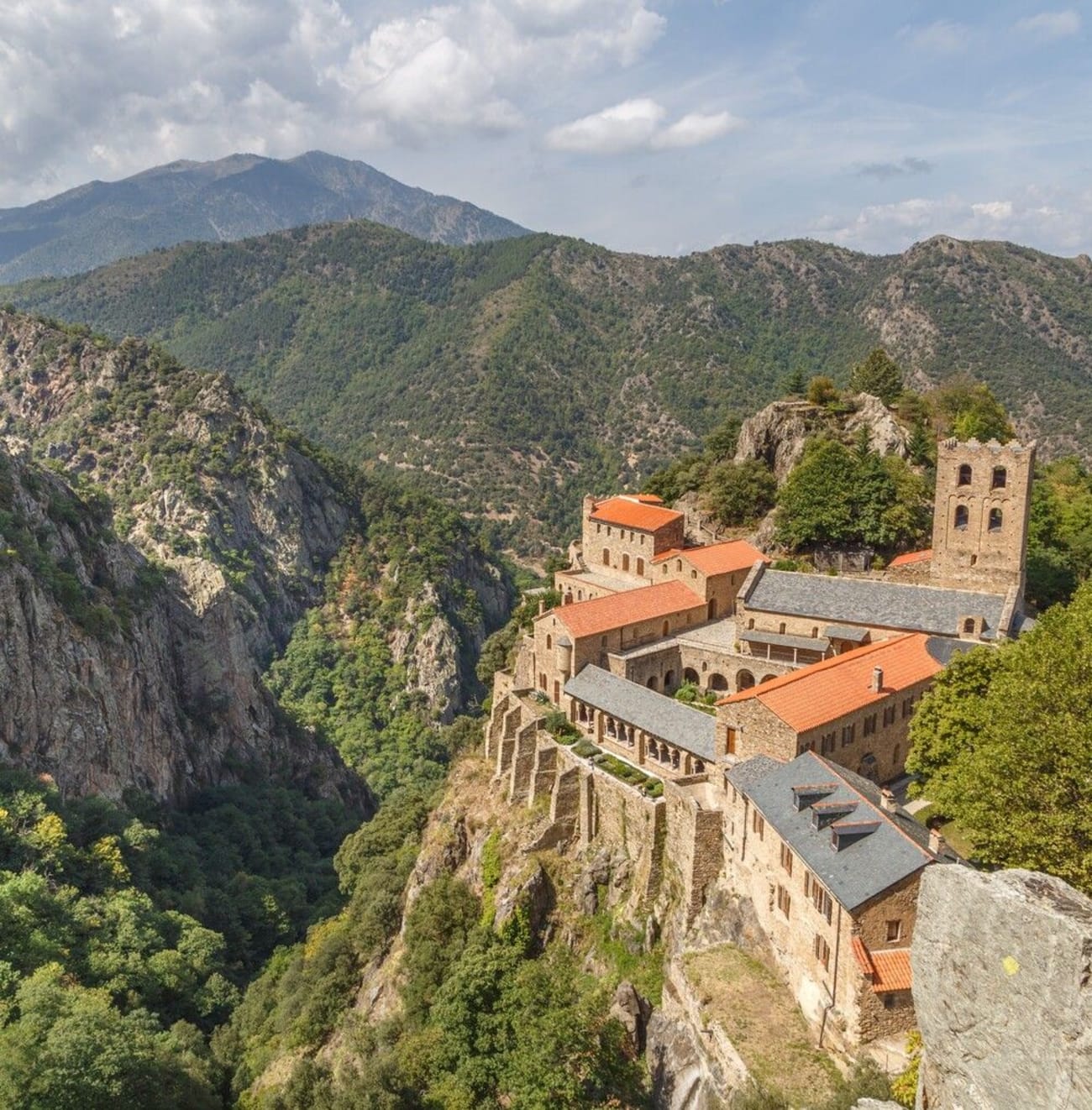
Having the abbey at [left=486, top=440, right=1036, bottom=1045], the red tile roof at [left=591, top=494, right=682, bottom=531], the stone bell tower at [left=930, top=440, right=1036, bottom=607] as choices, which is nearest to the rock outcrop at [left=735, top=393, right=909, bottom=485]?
the red tile roof at [left=591, top=494, right=682, bottom=531]

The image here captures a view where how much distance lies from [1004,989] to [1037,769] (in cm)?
1830

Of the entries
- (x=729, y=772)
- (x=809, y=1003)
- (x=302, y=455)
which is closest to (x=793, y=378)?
(x=729, y=772)

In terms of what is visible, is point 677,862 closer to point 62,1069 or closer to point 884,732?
point 884,732

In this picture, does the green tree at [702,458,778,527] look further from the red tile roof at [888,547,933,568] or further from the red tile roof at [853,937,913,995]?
the red tile roof at [853,937,913,995]

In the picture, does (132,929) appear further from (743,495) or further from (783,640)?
(743,495)

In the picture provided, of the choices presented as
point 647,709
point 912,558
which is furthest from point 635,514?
point 647,709

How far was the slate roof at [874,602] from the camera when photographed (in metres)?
43.8

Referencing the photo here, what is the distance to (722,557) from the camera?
5450 centimetres

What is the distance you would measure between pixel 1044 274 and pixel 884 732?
172886 millimetres

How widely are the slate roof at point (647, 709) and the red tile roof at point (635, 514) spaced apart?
47.2 ft

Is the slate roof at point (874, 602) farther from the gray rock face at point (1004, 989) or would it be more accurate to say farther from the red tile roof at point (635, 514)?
the gray rock face at point (1004, 989)

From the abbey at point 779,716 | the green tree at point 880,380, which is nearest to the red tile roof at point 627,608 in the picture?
the abbey at point 779,716

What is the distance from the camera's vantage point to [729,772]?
3412cm

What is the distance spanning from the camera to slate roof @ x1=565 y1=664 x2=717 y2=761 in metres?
39.4
